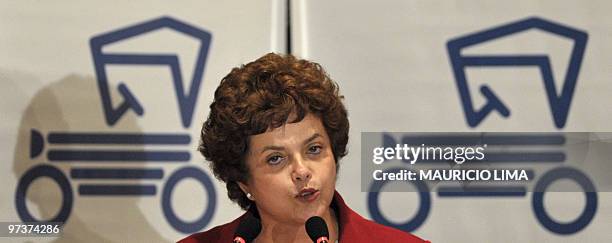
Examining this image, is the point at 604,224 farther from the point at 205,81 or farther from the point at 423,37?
the point at 205,81

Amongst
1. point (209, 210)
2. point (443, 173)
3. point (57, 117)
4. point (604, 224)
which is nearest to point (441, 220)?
point (443, 173)

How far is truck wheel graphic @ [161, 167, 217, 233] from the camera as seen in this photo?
2.56 m

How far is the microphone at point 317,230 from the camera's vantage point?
5.08ft

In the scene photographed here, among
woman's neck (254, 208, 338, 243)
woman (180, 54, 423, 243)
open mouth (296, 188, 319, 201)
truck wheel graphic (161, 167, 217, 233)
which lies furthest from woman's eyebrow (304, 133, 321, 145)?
truck wheel graphic (161, 167, 217, 233)

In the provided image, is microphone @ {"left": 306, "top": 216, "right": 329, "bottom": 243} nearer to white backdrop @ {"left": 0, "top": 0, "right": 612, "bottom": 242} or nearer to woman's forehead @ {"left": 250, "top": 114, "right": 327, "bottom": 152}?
woman's forehead @ {"left": 250, "top": 114, "right": 327, "bottom": 152}

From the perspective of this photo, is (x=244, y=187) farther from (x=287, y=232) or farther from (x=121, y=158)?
(x=121, y=158)

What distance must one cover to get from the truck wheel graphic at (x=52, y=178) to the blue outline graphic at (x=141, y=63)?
0.23 m

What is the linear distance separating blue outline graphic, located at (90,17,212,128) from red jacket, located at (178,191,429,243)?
62 centimetres

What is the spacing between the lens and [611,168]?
2529 millimetres

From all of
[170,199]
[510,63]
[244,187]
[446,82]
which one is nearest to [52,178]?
[170,199]

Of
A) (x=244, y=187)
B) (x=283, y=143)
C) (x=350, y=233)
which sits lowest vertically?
(x=350, y=233)

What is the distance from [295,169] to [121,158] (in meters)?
1.00

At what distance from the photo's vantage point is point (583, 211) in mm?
2521

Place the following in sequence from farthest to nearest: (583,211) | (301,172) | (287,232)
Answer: (583,211)
(287,232)
(301,172)
